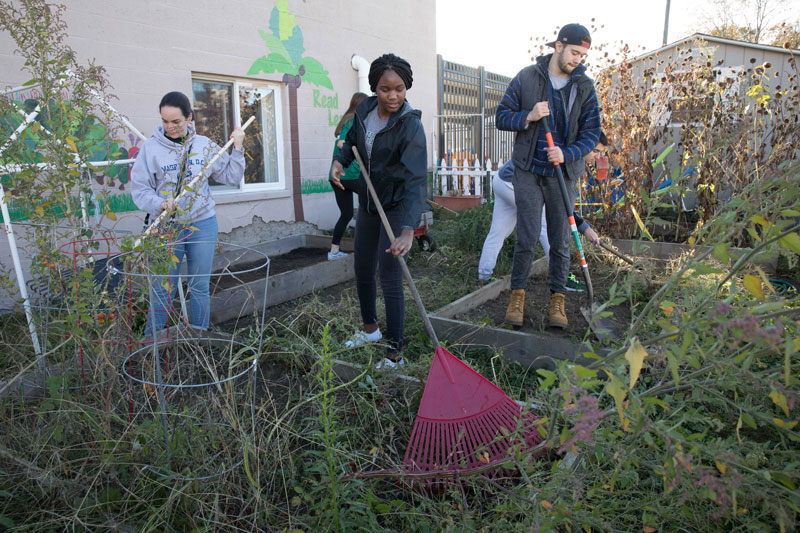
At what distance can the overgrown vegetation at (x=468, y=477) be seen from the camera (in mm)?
1149

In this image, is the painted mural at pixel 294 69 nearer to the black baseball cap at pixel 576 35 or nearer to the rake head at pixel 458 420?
the black baseball cap at pixel 576 35

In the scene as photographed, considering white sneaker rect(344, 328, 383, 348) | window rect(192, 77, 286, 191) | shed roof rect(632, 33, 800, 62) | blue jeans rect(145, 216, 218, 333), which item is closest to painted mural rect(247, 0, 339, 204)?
window rect(192, 77, 286, 191)

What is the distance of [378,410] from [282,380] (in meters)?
0.71

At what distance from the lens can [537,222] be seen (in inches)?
144

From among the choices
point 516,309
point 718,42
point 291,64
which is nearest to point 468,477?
point 516,309

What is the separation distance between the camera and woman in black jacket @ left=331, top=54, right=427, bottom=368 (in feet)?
9.51

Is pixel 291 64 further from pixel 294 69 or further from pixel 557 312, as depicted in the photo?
pixel 557 312

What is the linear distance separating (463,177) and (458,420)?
8.67m

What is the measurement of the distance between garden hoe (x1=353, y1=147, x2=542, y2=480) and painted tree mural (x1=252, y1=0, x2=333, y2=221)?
512 cm

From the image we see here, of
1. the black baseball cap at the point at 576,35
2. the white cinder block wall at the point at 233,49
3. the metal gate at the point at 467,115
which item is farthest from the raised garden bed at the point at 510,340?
the metal gate at the point at 467,115

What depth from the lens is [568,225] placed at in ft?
12.1

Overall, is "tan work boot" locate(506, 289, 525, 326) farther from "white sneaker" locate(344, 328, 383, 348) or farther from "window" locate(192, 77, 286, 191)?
"window" locate(192, 77, 286, 191)

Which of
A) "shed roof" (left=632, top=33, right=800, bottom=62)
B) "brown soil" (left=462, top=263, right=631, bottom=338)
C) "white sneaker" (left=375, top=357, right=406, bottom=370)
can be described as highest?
"shed roof" (left=632, top=33, right=800, bottom=62)

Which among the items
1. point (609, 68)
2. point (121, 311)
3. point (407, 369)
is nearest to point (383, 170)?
point (407, 369)
